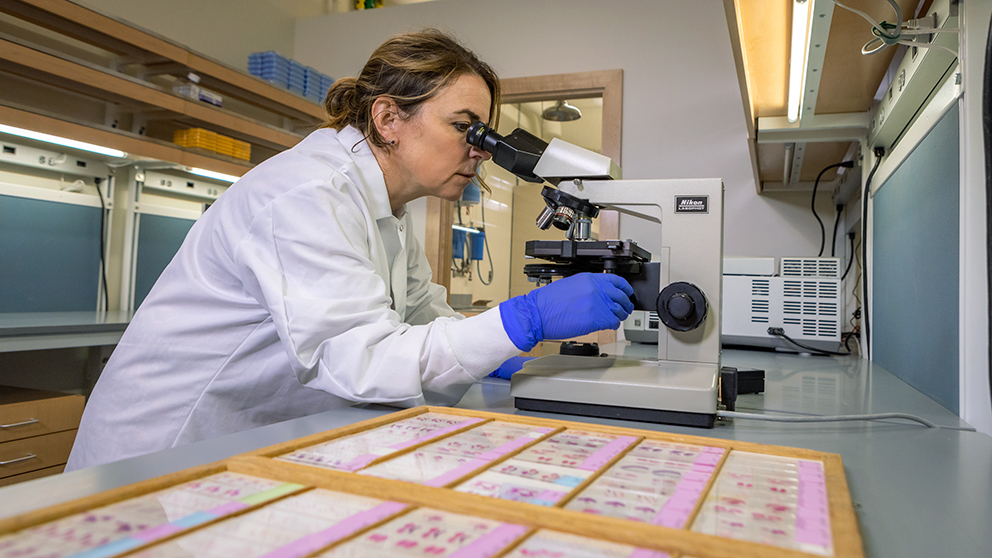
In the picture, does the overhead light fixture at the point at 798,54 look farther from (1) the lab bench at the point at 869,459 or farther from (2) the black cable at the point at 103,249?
(2) the black cable at the point at 103,249

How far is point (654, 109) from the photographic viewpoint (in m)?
3.24

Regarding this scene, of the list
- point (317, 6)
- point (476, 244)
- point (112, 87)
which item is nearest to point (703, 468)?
point (112, 87)

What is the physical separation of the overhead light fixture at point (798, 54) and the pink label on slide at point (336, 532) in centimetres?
104

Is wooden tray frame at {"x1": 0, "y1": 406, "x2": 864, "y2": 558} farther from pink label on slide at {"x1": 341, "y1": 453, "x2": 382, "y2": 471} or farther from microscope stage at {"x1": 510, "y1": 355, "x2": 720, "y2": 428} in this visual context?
microscope stage at {"x1": 510, "y1": 355, "x2": 720, "y2": 428}

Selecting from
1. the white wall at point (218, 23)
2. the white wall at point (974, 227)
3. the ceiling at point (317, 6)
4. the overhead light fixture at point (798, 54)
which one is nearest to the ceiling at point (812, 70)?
the overhead light fixture at point (798, 54)

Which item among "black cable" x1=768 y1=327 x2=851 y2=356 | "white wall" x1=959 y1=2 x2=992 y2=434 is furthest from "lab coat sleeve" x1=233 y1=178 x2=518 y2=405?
"black cable" x1=768 y1=327 x2=851 y2=356

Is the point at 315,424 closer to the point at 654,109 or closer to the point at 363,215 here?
the point at 363,215

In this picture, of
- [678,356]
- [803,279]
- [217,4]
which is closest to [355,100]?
[678,356]

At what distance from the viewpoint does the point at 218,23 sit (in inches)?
138

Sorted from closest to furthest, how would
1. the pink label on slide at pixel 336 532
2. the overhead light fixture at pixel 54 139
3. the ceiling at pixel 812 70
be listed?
the pink label on slide at pixel 336 532
the ceiling at pixel 812 70
the overhead light fixture at pixel 54 139

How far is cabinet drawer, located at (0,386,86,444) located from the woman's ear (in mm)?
1499

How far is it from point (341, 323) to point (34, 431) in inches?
64.8

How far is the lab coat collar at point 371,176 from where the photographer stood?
3.98 ft

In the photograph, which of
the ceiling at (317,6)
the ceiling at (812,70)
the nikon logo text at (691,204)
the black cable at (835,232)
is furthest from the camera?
the ceiling at (317,6)
